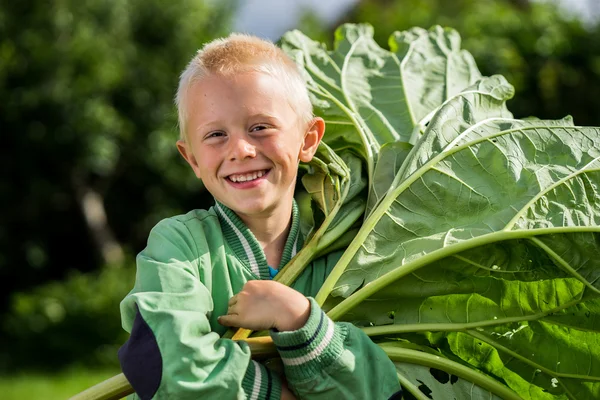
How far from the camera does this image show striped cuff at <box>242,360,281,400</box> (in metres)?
2.00

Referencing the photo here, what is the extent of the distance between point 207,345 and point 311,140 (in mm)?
772

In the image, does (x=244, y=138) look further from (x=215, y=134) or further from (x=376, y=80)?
(x=376, y=80)

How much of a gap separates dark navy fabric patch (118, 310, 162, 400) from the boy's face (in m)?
0.46

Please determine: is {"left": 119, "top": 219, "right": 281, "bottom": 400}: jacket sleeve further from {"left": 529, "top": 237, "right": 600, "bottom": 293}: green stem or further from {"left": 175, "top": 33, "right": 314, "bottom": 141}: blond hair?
{"left": 529, "top": 237, "right": 600, "bottom": 293}: green stem

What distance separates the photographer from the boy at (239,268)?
6.40 ft

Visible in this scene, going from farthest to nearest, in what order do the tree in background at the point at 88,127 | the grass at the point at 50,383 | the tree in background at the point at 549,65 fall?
the tree in background at the point at 88,127 → the tree in background at the point at 549,65 → the grass at the point at 50,383

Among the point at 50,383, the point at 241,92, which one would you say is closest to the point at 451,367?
the point at 241,92

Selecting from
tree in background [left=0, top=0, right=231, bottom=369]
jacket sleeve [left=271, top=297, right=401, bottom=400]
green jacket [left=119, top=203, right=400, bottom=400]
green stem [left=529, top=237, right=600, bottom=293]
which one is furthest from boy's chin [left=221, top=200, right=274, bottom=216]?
tree in background [left=0, top=0, right=231, bottom=369]

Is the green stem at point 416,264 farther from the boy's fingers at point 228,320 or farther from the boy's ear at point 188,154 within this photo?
the boy's ear at point 188,154

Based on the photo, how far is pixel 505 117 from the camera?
2914 millimetres

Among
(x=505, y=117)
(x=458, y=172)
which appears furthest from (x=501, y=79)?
(x=458, y=172)

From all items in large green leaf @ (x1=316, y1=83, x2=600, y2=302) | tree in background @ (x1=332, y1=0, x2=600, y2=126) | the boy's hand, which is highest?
large green leaf @ (x1=316, y1=83, x2=600, y2=302)

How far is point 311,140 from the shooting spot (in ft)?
8.11

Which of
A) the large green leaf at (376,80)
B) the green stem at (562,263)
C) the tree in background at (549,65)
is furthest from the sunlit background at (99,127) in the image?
the green stem at (562,263)
